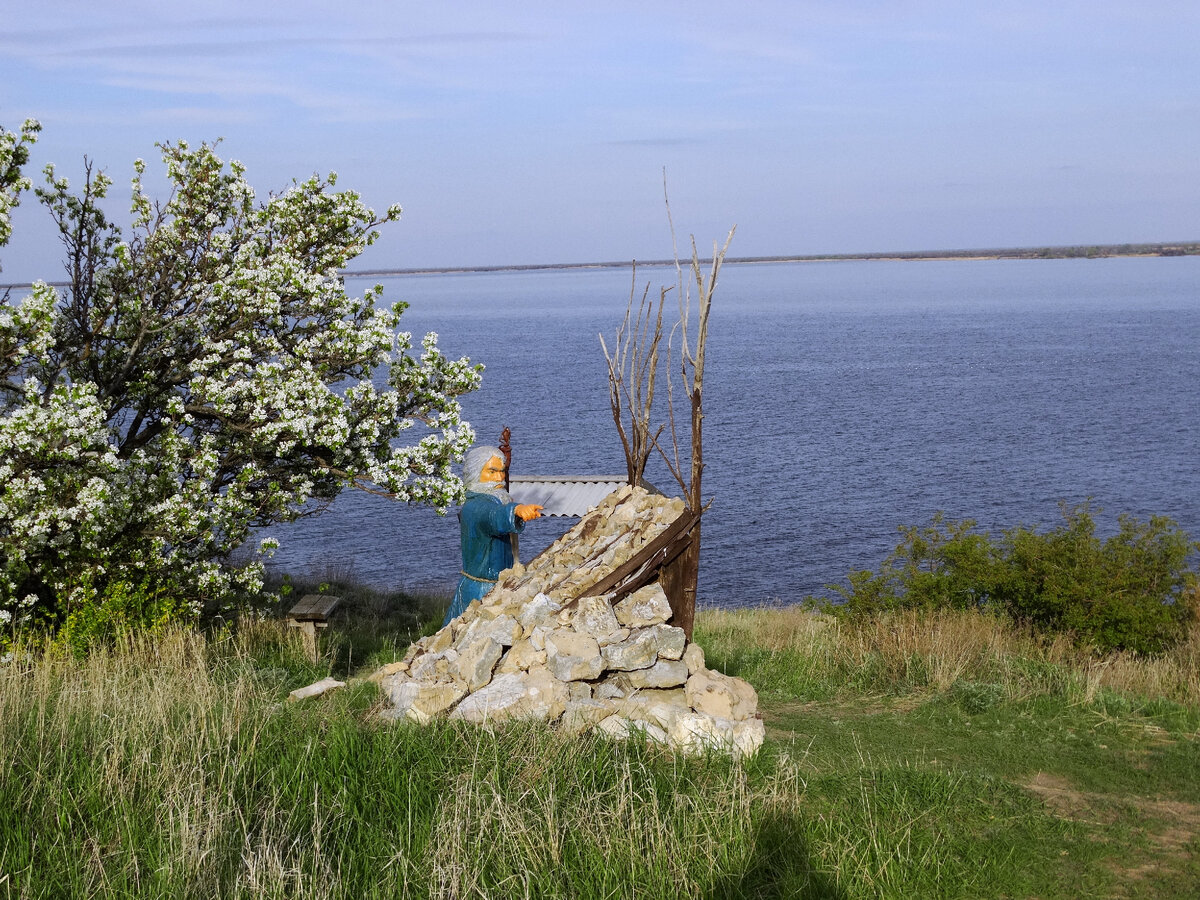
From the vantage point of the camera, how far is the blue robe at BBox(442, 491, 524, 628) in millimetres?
10234

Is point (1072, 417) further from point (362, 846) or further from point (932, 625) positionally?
point (362, 846)

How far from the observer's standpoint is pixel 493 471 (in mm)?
10461

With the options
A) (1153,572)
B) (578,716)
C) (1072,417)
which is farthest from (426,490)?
(1072,417)

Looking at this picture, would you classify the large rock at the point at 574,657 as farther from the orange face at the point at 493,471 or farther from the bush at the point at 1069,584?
the bush at the point at 1069,584

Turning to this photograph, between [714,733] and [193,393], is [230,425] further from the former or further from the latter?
[714,733]

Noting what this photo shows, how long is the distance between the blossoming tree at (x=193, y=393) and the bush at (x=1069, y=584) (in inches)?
247

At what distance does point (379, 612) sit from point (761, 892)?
1242 cm

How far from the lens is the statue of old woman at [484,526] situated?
404 inches

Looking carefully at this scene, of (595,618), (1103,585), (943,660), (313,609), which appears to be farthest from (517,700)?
(1103,585)

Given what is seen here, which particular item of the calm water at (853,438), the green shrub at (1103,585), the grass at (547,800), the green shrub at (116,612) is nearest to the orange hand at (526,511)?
the grass at (547,800)

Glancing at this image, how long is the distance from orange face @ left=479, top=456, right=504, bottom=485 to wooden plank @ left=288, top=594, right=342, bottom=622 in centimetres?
467

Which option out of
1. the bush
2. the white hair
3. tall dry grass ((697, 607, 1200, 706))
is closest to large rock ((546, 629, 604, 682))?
the white hair

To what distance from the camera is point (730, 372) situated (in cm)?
6394

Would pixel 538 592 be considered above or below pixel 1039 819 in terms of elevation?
above
